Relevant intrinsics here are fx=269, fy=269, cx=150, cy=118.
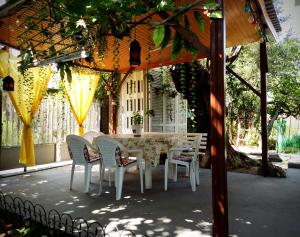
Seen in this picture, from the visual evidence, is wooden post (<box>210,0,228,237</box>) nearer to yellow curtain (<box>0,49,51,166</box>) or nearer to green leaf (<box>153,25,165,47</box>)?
green leaf (<box>153,25,165,47</box>)

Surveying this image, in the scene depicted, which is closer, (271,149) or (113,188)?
(113,188)

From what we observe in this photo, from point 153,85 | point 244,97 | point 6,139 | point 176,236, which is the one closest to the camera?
point 176,236

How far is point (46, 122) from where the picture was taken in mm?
7410

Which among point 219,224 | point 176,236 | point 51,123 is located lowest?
point 176,236

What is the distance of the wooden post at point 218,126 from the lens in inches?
92.5

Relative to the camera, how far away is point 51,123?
7.55 meters

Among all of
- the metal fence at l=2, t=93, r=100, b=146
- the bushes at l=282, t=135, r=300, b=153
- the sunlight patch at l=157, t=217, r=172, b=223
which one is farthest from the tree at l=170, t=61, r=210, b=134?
the bushes at l=282, t=135, r=300, b=153

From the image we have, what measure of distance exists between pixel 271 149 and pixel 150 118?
578 centimetres

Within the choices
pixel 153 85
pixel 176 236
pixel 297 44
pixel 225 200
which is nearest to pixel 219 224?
pixel 225 200

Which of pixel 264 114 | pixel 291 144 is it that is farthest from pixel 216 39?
pixel 291 144

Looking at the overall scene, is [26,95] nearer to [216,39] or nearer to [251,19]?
[251,19]

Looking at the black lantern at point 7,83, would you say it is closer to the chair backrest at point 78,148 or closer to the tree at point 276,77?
the chair backrest at point 78,148

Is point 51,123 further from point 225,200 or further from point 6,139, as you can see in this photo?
point 225,200

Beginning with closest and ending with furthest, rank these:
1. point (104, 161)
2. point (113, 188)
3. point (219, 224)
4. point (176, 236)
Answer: point (219, 224)
point (176, 236)
point (104, 161)
point (113, 188)
